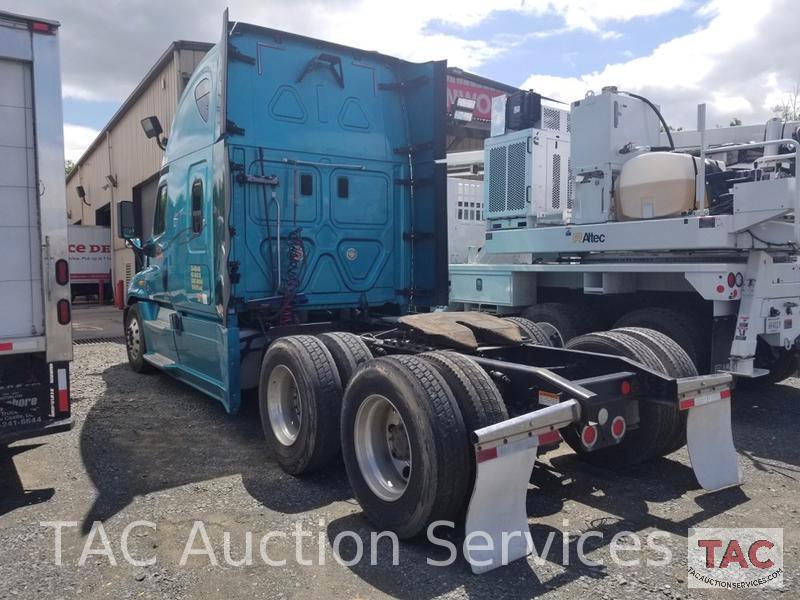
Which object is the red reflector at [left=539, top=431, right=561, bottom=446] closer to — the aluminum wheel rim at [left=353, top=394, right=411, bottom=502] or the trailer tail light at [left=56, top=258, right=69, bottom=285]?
the aluminum wheel rim at [left=353, top=394, right=411, bottom=502]

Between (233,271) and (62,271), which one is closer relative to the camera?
(62,271)

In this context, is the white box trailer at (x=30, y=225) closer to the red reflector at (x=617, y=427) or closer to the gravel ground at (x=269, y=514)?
the gravel ground at (x=269, y=514)

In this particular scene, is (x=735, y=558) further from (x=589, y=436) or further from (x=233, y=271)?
(x=233, y=271)

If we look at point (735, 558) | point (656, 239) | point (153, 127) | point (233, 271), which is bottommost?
point (735, 558)

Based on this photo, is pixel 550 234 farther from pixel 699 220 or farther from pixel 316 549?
pixel 316 549

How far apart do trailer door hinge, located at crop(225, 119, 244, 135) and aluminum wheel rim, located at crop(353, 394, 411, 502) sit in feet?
9.73

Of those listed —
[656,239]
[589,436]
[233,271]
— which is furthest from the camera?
→ [656,239]

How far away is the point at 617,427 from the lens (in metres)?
3.87

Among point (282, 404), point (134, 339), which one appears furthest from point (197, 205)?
point (134, 339)

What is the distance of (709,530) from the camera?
383 centimetres

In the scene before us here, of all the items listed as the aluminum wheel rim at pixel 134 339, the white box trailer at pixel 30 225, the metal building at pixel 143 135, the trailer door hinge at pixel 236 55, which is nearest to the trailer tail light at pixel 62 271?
the white box trailer at pixel 30 225

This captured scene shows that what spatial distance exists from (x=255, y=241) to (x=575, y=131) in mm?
3973

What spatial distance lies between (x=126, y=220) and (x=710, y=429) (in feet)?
21.7

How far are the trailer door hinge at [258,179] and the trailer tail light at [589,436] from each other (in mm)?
3609
